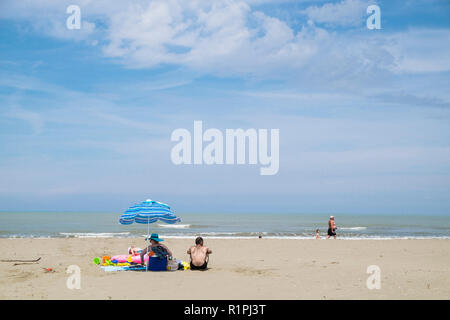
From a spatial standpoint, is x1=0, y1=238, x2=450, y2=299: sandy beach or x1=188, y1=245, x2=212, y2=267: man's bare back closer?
x1=0, y1=238, x2=450, y2=299: sandy beach

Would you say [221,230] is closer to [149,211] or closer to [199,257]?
[149,211]

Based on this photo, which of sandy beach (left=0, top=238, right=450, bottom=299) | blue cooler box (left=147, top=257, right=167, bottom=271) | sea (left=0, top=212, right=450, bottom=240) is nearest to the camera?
sandy beach (left=0, top=238, right=450, bottom=299)

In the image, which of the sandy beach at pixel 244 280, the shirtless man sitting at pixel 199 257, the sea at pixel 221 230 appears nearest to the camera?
the sandy beach at pixel 244 280

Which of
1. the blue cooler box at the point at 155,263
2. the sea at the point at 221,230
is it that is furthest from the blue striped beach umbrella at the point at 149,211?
the sea at the point at 221,230

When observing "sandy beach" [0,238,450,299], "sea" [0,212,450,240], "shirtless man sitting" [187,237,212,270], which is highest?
"shirtless man sitting" [187,237,212,270]

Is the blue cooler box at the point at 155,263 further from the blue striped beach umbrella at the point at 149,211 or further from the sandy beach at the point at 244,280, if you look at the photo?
the blue striped beach umbrella at the point at 149,211

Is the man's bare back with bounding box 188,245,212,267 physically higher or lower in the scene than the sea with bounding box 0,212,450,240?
higher

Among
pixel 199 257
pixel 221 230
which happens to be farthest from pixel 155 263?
pixel 221 230

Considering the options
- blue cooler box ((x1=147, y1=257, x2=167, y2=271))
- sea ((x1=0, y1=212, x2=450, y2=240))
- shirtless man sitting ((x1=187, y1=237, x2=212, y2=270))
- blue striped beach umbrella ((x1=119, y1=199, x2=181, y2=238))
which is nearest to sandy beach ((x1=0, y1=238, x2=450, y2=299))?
shirtless man sitting ((x1=187, y1=237, x2=212, y2=270))

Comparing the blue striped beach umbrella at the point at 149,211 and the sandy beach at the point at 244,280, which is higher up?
the blue striped beach umbrella at the point at 149,211

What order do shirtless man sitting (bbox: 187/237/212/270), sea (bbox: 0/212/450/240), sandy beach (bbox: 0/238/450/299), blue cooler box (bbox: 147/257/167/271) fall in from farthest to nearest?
1. sea (bbox: 0/212/450/240)
2. shirtless man sitting (bbox: 187/237/212/270)
3. blue cooler box (bbox: 147/257/167/271)
4. sandy beach (bbox: 0/238/450/299)

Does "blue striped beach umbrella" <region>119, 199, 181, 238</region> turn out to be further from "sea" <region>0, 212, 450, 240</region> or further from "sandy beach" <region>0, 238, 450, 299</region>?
"sea" <region>0, 212, 450, 240</region>
